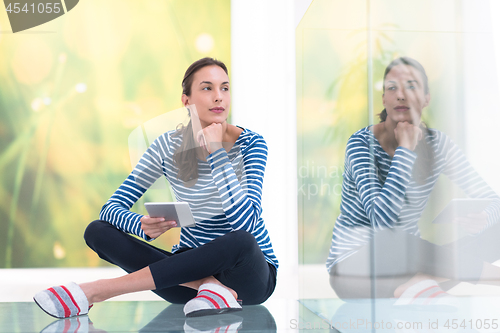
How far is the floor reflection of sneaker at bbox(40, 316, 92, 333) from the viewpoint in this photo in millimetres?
902

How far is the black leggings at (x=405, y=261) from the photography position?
578mm

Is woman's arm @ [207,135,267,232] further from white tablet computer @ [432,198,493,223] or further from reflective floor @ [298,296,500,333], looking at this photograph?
white tablet computer @ [432,198,493,223]

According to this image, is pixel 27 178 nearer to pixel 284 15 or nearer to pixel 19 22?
pixel 19 22

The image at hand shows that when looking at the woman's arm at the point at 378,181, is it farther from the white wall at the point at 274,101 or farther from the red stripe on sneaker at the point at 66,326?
the white wall at the point at 274,101

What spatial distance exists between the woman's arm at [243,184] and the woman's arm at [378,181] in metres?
0.28

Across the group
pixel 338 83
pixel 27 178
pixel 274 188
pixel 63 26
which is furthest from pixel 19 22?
pixel 338 83

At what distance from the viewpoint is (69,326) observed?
3.06 feet

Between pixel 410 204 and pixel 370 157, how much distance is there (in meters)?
0.14

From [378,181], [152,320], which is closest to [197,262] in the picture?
[152,320]

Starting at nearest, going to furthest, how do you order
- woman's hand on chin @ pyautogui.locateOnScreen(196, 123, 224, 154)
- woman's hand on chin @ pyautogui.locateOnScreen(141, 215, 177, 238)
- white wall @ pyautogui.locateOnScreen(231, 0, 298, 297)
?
woman's hand on chin @ pyautogui.locateOnScreen(141, 215, 177, 238) < woman's hand on chin @ pyautogui.locateOnScreen(196, 123, 224, 154) < white wall @ pyautogui.locateOnScreen(231, 0, 298, 297)

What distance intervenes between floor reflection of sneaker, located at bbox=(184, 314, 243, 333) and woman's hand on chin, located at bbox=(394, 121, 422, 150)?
20.5 inches

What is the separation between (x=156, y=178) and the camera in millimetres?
1259

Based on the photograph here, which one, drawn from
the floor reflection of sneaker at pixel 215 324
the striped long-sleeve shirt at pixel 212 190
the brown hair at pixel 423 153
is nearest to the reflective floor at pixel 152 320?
the floor reflection of sneaker at pixel 215 324

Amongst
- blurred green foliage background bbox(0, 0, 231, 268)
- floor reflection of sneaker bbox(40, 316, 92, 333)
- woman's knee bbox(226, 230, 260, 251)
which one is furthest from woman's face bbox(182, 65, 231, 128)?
blurred green foliage background bbox(0, 0, 231, 268)
